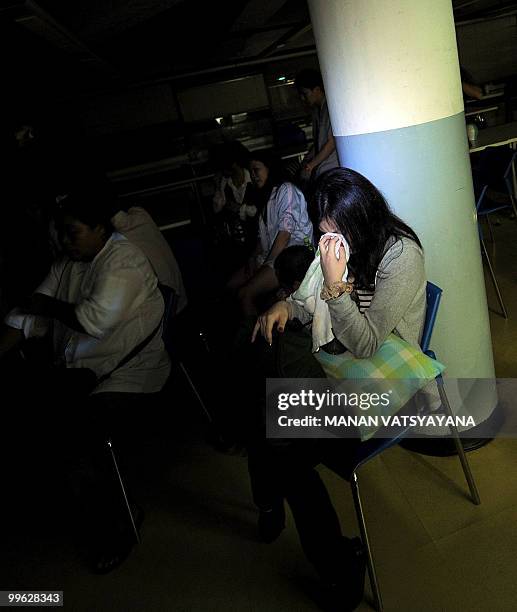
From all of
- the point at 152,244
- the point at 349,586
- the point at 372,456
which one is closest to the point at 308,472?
the point at 372,456

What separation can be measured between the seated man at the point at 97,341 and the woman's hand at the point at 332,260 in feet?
2.79

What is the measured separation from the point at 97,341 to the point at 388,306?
1.16 metres

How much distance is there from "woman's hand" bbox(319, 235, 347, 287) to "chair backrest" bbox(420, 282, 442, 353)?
36 centimetres

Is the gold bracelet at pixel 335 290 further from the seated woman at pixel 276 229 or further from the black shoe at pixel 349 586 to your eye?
the seated woman at pixel 276 229

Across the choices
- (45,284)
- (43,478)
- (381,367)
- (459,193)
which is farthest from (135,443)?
(459,193)

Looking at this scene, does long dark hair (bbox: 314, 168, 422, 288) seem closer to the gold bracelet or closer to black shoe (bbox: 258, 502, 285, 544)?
the gold bracelet

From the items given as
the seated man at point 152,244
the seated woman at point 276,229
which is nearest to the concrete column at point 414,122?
the seated woman at point 276,229

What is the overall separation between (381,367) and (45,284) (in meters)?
1.52

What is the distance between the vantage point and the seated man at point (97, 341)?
1.82m

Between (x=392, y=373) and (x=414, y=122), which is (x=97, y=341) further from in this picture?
(x=414, y=122)

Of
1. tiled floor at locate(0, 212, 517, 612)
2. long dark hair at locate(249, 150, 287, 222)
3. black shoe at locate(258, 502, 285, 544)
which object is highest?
long dark hair at locate(249, 150, 287, 222)

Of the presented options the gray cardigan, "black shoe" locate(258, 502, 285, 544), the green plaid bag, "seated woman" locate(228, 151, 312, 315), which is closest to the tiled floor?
"black shoe" locate(258, 502, 285, 544)

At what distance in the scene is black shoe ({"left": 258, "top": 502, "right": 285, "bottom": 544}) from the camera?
1758 mm

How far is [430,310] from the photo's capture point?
161cm
